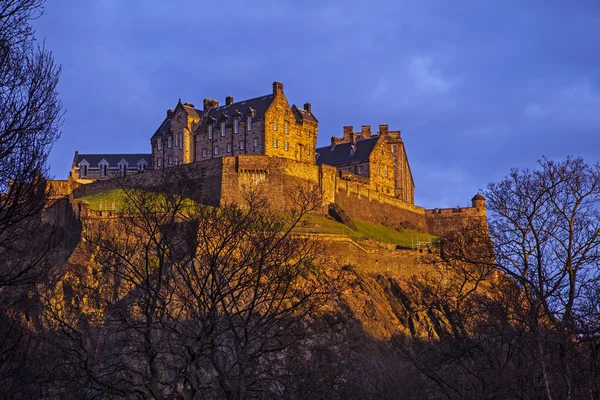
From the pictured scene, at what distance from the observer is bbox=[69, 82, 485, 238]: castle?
85125mm

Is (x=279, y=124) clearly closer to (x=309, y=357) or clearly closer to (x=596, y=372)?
(x=309, y=357)

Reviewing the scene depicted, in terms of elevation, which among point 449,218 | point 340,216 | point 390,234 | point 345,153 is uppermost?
point 345,153

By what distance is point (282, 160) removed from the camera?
8625 centimetres

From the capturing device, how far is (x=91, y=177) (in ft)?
380

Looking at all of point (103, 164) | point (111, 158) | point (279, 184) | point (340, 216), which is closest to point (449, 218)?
point (340, 216)

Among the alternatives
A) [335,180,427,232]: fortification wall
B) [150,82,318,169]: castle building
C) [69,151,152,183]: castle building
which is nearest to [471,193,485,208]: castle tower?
[335,180,427,232]: fortification wall

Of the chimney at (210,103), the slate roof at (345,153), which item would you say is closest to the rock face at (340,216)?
the slate roof at (345,153)

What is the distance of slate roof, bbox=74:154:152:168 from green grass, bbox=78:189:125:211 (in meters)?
27.6

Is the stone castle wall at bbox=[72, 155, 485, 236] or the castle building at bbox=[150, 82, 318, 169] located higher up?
the castle building at bbox=[150, 82, 318, 169]

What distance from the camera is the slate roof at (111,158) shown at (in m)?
117

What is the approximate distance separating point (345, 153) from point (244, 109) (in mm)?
17467

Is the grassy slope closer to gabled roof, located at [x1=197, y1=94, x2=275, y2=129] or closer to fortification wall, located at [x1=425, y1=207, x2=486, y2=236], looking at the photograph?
fortification wall, located at [x1=425, y1=207, x2=486, y2=236]

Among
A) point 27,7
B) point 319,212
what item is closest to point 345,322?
point 319,212

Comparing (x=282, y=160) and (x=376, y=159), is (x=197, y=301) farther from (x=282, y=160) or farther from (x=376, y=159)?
(x=376, y=159)
